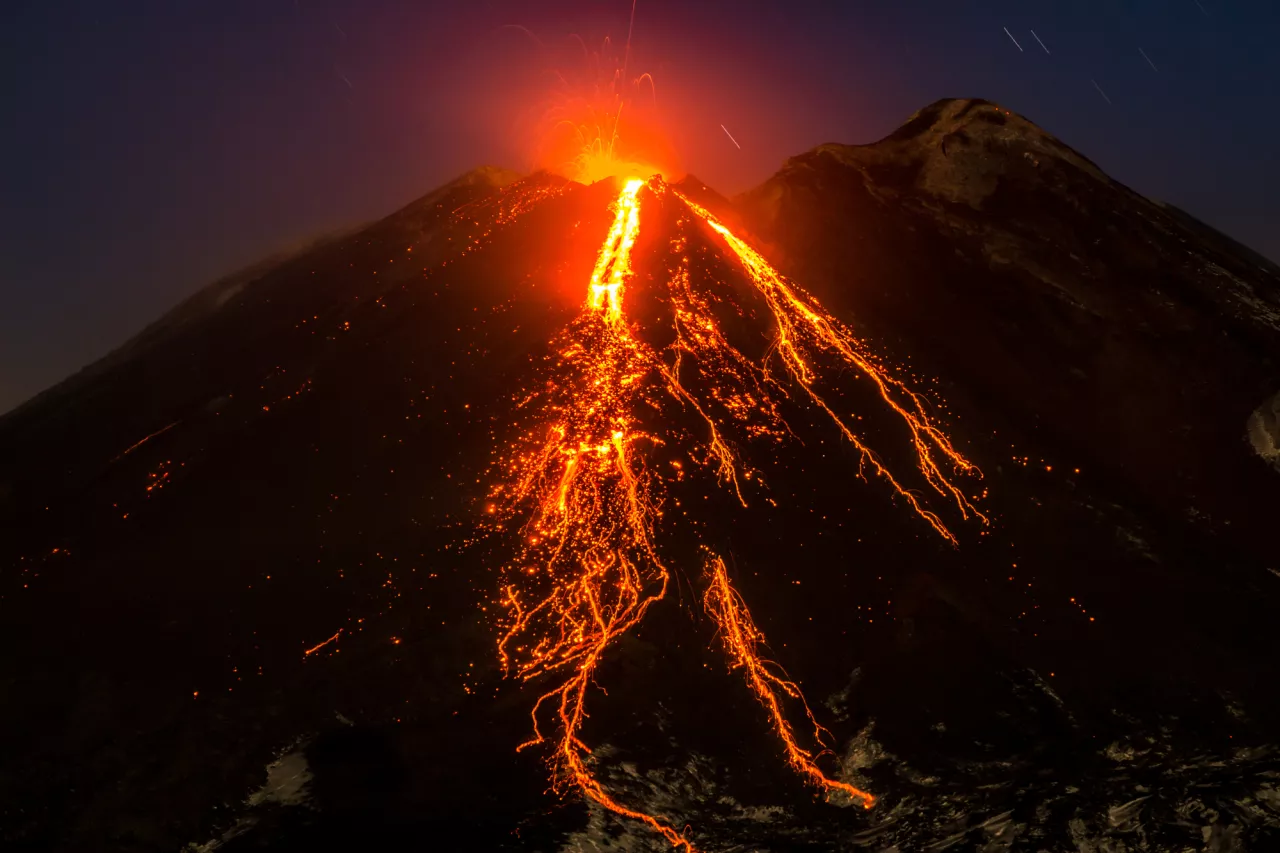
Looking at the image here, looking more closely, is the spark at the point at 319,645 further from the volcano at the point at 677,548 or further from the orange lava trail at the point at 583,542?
the orange lava trail at the point at 583,542

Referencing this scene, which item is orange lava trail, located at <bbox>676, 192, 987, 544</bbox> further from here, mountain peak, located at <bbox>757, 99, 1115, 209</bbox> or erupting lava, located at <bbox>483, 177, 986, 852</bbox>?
mountain peak, located at <bbox>757, 99, 1115, 209</bbox>

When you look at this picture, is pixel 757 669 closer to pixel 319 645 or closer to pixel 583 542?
pixel 583 542

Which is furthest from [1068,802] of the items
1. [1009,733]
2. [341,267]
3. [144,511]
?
[341,267]

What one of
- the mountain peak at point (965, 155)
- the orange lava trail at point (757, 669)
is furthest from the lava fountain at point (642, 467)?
the mountain peak at point (965, 155)

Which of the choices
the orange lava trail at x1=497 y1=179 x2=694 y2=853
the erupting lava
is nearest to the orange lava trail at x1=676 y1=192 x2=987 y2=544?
the erupting lava

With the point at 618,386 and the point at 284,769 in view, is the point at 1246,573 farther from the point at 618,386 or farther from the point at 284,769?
the point at 284,769

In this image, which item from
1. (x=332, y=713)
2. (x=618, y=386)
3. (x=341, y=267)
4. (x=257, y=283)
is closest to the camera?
(x=332, y=713)
